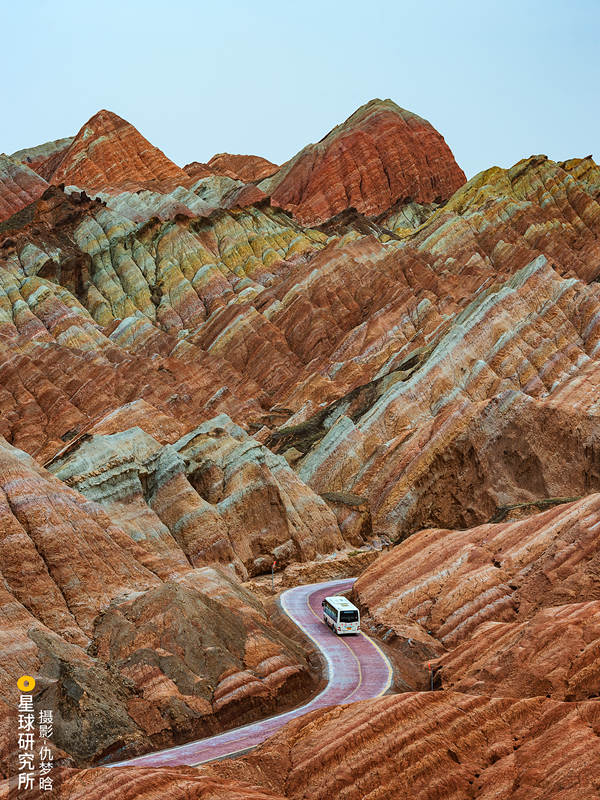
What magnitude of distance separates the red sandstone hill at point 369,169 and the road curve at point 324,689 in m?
129

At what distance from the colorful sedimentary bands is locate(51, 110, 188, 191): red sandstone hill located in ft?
4.15

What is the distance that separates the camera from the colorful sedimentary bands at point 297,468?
22.0m

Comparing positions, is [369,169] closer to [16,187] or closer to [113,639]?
[16,187]

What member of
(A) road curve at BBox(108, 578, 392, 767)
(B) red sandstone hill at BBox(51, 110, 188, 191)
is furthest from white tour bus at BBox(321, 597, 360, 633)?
(B) red sandstone hill at BBox(51, 110, 188, 191)

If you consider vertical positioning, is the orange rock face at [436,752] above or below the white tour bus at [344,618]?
above

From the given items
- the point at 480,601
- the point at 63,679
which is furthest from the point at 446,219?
the point at 63,679

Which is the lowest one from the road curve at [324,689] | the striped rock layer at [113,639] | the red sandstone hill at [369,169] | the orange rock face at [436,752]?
the road curve at [324,689]

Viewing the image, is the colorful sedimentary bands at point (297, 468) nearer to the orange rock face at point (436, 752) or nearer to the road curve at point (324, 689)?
the orange rock face at point (436, 752)

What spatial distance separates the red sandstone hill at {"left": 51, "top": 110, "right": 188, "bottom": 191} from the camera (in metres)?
163

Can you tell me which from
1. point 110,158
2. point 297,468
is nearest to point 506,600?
point 297,468

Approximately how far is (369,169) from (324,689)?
15278 centimetres

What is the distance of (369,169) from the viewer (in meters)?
172

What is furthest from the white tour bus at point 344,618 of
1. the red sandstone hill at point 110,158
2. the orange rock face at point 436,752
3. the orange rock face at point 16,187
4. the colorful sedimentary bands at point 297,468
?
the red sandstone hill at point 110,158

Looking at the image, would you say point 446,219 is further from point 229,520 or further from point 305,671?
point 305,671
